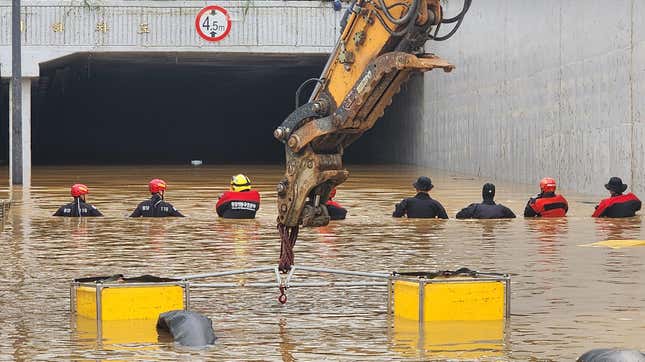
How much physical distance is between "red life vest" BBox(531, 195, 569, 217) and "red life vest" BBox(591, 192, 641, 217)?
580 mm

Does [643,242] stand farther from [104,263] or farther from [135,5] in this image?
[135,5]

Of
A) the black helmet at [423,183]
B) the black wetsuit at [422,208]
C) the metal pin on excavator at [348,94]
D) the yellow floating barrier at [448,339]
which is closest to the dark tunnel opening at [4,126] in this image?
the black wetsuit at [422,208]

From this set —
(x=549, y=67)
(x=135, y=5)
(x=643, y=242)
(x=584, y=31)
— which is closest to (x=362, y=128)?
(x=643, y=242)

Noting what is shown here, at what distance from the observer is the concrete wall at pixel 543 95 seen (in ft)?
98.6

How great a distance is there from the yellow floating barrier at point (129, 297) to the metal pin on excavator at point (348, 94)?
3.44 ft

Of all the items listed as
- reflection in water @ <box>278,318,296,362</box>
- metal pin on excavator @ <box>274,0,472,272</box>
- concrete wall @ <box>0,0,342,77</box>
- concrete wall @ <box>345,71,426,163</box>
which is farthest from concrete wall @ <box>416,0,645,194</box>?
reflection in water @ <box>278,318,296,362</box>

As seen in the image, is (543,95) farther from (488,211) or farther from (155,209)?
(155,209)

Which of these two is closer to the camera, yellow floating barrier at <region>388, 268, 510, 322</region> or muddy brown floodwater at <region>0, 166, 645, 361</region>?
muddy brown floodwater at <region>0, 166, 645, 361</region>

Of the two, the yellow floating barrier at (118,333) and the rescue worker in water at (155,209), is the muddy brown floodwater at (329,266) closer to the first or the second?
the yellow floating barrier at (118,333)

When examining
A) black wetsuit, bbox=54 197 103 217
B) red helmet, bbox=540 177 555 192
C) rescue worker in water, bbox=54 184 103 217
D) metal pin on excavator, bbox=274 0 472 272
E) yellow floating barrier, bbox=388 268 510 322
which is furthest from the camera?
black wetsuit, bbox=54 197 103 217

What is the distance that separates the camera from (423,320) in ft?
38.7

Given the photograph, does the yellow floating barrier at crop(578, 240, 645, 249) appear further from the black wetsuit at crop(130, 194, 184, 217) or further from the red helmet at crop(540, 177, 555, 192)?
the black wetsuit at crop(130, 194, 184, 217)

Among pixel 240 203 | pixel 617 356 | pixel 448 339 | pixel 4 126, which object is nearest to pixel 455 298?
pixel 448 339

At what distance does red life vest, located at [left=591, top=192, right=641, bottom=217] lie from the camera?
24.4 metres
